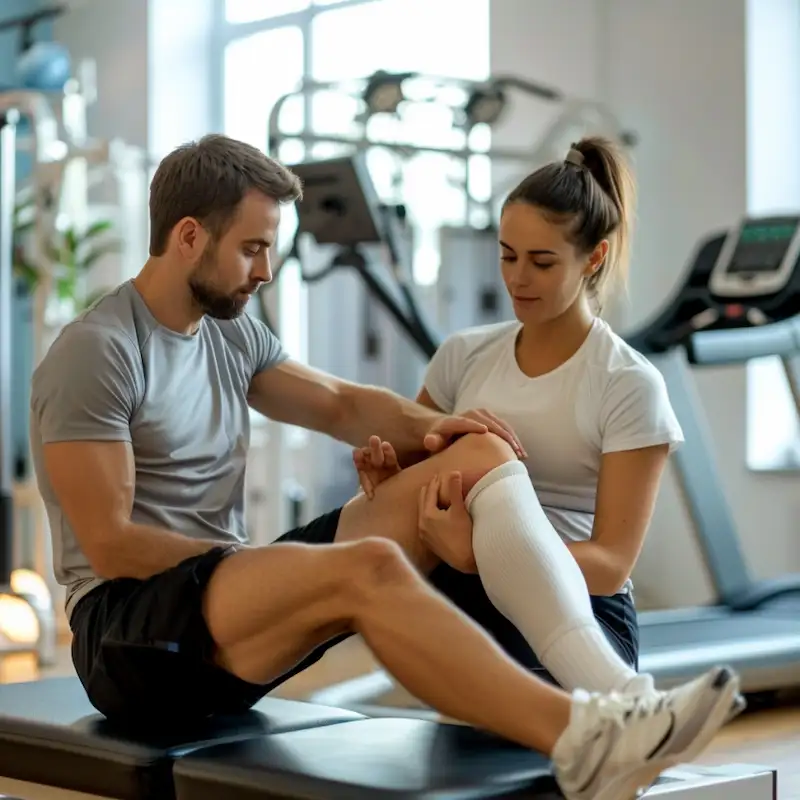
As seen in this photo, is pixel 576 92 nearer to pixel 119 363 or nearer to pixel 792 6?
pixel 792 6

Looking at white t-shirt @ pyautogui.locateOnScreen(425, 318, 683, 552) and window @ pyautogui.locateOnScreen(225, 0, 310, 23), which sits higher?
window @ pyautogui.locateOnScreen(225, 0, 310, 23)

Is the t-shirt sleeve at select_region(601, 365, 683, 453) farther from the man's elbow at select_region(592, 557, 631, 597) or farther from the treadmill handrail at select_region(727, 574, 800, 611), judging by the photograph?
the treadmill handrail at select_region(727, 574, 800, 611)

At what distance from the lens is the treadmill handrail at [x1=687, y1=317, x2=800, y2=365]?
3.52m

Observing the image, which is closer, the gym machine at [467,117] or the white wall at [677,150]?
the gym machine at [467,117]

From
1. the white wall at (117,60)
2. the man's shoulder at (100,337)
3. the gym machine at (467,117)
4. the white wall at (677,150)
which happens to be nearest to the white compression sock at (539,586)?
the man's shoulder at (100,337)

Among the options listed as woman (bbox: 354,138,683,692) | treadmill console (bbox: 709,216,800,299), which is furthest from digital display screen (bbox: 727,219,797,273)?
woman (bbox: 354,138,683,692)

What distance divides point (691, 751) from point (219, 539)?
0.78m

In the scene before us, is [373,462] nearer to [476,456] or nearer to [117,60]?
[476,456]

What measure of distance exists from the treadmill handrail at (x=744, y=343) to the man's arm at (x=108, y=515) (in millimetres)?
1986

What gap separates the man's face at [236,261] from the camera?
6.24 ft

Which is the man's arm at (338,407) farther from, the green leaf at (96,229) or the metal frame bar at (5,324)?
the green leaf at (96,229)

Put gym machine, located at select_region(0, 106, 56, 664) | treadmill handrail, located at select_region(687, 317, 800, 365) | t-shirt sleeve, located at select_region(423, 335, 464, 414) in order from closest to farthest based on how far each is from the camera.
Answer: t-shirt sleeve, located at select_region(423, 335, 464, 414), treadmill handrail, located at select_region(687, 317, 800, 365), gym machine, located at select_region(0, 106, 56, 664)

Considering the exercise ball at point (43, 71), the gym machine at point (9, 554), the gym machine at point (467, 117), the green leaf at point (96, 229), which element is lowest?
the gym machine at point (9, 554)

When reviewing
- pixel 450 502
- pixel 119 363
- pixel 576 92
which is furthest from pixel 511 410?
pixel 576 92
